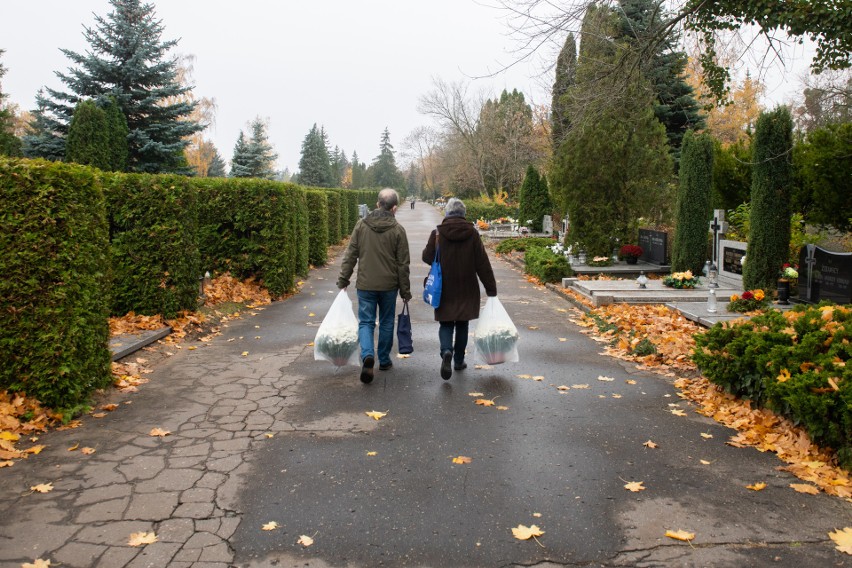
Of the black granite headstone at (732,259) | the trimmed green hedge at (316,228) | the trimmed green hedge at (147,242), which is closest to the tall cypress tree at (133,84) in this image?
the trimmed green hedge at (316,228)

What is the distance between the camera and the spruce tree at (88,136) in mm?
19172

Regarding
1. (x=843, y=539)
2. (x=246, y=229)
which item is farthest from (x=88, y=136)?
(x=843, y=539)

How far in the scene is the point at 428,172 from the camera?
12762cm

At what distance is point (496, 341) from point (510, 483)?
8.58 feet

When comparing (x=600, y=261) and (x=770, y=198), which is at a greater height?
(x=770, y=198)

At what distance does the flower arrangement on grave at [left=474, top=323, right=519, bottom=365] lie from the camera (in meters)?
6.57

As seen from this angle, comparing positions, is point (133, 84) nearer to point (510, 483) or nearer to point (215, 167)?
point (510, 483)

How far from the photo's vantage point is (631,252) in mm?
16375

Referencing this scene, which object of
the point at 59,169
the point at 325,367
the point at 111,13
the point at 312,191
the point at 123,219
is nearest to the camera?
the point at 59,169

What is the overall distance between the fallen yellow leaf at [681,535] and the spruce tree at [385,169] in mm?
125335

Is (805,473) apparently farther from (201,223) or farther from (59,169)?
(201,223)

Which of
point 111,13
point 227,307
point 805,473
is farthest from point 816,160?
point 111,13

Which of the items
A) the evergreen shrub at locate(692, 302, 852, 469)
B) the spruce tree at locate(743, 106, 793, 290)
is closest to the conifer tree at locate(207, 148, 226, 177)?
the spruce tree at locate(743, 106, 793, 290)

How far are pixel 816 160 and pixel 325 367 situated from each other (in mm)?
10657
